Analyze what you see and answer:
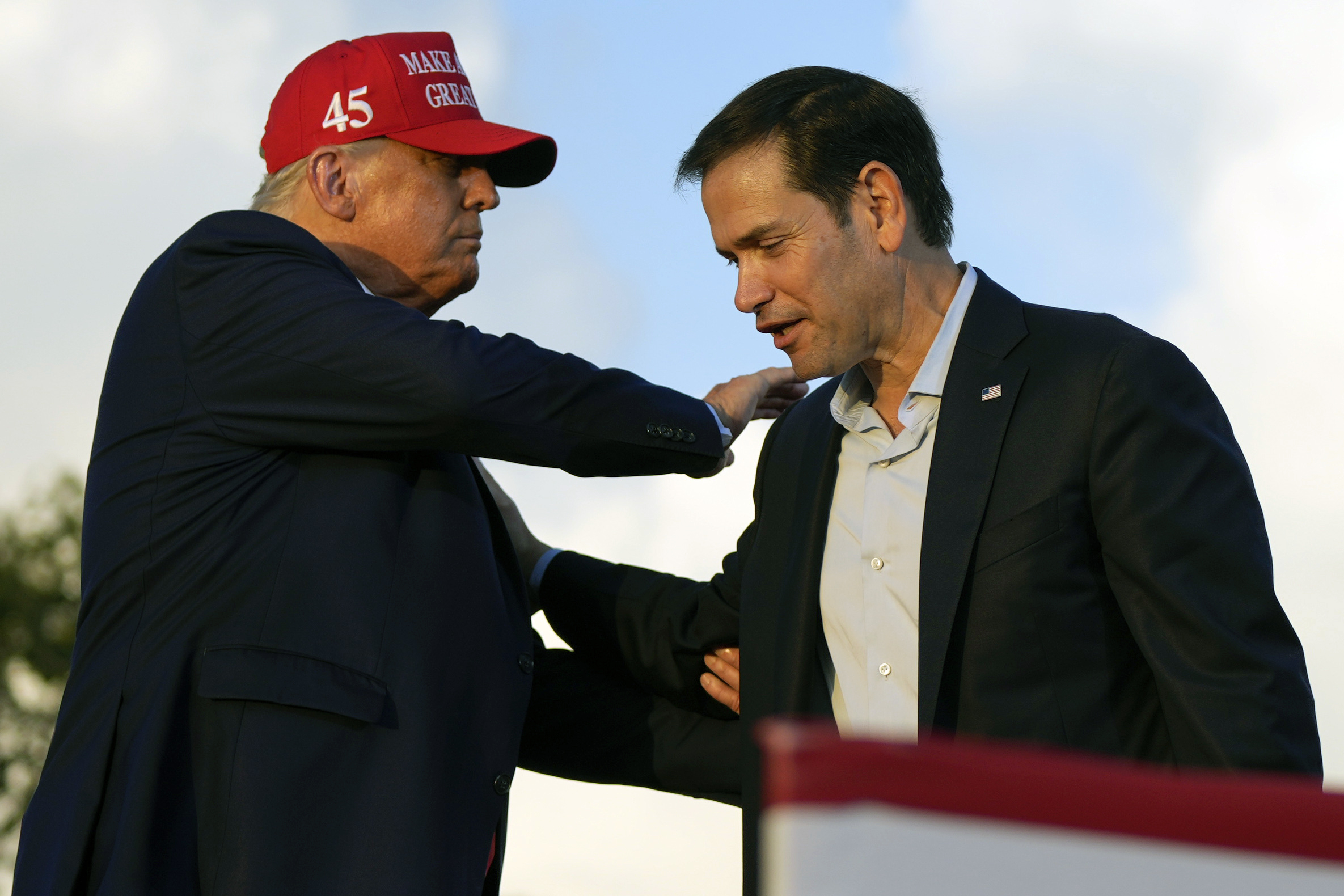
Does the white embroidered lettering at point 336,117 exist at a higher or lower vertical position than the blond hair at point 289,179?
higher

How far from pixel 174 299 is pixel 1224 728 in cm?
238

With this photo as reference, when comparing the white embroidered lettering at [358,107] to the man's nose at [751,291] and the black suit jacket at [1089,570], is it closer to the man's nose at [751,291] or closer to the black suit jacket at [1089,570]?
the man's nose at [751,291]

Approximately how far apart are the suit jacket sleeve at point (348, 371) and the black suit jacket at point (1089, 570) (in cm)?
66

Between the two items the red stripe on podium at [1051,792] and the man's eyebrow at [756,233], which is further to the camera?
the man's eyebrow at [756,233]

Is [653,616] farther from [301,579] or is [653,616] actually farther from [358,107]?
[358,107]

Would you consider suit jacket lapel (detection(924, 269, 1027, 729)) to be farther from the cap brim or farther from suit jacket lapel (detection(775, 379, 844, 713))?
the cap brim

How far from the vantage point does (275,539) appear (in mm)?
2973

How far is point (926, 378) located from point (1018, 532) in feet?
1.54

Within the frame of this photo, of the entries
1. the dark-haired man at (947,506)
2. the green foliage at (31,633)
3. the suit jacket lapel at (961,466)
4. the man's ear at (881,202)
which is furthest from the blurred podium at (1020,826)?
the green foliage at (31,633)

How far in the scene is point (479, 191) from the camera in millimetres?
3682

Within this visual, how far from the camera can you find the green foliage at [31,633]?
2316cm

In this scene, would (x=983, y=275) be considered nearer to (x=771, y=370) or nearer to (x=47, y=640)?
(x=771, y=370)

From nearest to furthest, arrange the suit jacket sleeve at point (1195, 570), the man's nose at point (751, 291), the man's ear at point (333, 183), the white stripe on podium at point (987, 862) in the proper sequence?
the white stripe on podium at point (987, 862) < the suit jacket sleeve at point (1195, 570) < the man's nose at point (751, 291) < the man's ear at point (333, 183)

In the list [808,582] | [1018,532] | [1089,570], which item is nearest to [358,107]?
[808,582]
